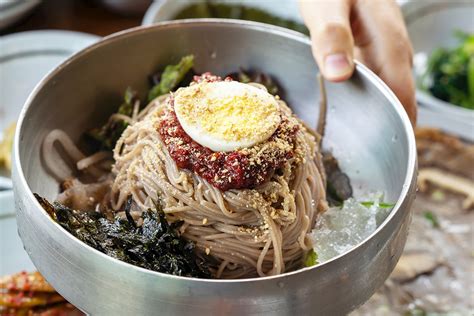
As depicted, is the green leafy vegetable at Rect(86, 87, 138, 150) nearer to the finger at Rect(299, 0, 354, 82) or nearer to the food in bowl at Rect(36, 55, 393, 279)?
the food in bowl at Rect(36, 55, 393, 279)

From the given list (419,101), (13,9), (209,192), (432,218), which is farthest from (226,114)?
(13,9)

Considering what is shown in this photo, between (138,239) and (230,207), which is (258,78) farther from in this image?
(138,239)

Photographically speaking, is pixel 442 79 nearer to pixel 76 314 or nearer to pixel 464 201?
pixel 464 201

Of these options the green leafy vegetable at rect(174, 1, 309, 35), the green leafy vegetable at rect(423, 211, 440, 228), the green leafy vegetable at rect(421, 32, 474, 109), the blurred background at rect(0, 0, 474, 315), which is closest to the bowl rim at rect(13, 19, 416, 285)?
the blurred background at rect(0, 0, 474, 315)

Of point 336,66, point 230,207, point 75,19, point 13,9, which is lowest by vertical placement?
point 75,19

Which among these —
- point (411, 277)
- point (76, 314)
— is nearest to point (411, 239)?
point (411, 277)

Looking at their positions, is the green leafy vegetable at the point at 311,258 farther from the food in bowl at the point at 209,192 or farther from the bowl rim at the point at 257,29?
the bowl rim at the point at 257,29

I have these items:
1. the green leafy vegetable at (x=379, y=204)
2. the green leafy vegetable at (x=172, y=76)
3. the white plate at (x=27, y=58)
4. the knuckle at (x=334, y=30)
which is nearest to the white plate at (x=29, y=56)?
the white plate at (x=27, y=58)
